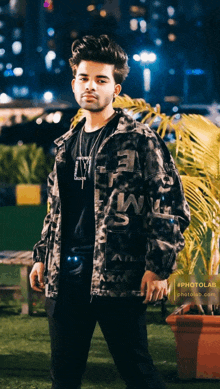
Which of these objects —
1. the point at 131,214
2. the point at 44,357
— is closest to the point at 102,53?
the point at 131,214

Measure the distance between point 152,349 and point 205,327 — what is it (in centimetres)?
100

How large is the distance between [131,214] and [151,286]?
0.28m

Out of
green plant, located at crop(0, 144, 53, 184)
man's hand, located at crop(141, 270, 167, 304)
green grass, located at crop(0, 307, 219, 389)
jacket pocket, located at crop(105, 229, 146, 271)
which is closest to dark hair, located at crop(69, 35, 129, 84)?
jacket pocket, located at crop(105, 229, 146, 271)

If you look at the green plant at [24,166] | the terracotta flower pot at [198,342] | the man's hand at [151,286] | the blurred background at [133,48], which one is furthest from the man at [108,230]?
the blurred background at [133,48]

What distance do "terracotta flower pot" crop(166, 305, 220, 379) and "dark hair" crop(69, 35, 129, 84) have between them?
1984 mm

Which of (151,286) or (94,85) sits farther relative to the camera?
(94,85)

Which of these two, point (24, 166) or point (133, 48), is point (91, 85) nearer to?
point (24, 166)

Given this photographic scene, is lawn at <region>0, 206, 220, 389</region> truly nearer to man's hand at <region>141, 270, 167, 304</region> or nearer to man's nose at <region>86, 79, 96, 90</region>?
man's hand at <region>141, 270, 167, 304</region>

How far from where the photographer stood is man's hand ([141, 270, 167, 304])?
248cm

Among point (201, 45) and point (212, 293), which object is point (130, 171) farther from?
point (201, 45)

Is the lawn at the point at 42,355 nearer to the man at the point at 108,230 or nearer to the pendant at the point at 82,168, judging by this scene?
the man at the point at 108,230

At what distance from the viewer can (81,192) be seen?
265cm

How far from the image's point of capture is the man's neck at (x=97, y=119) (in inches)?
106

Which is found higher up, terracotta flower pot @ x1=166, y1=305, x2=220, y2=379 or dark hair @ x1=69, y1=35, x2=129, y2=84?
dark hair @ x1=69, y1=35, x2=129, y2=84
